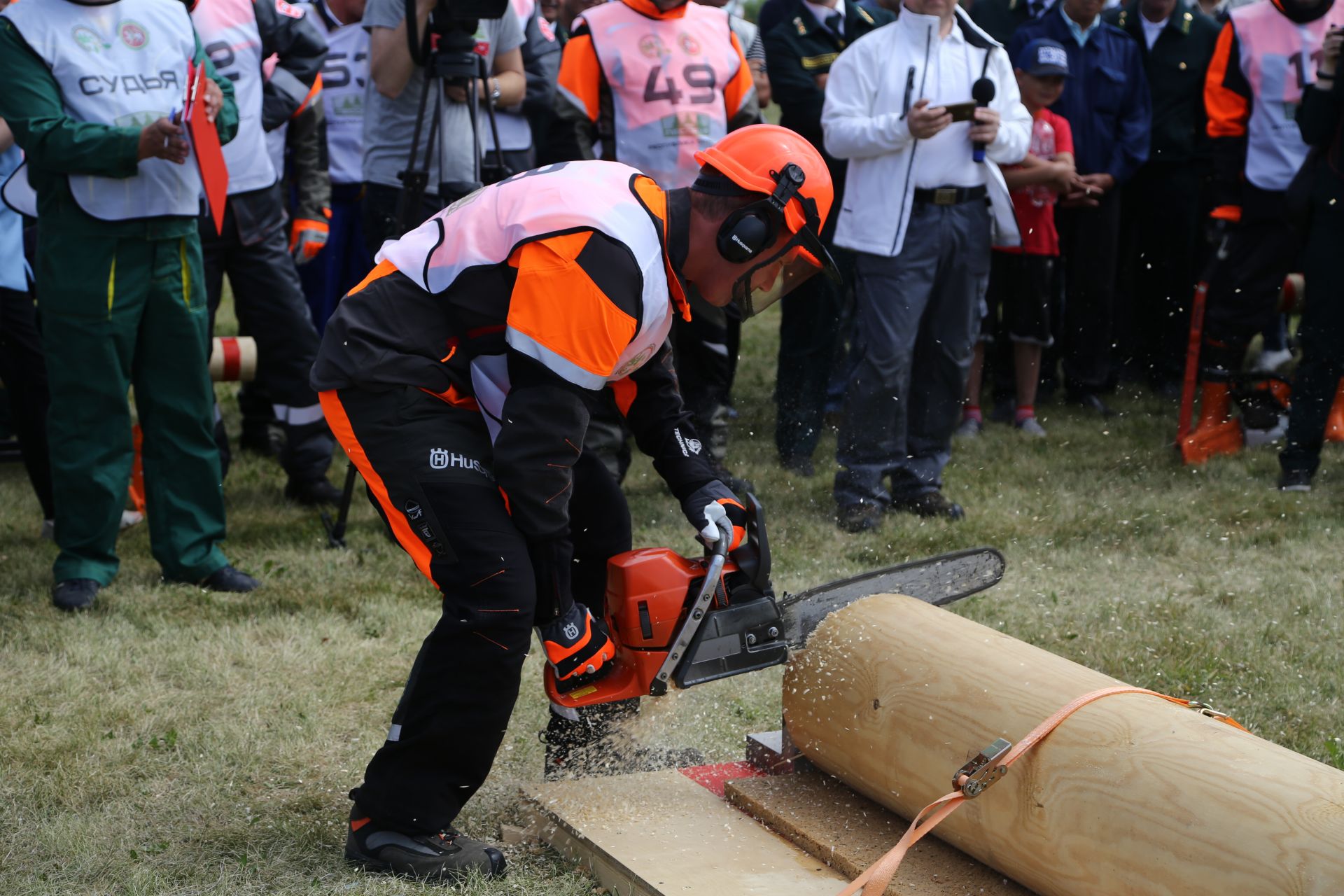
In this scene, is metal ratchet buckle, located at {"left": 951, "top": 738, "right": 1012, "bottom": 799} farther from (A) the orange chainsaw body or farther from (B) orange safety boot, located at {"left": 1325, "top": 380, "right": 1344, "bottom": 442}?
(B) orange safety boot, located at {"left": 1325, "top": 380, "right": 1344, "bottom": 442}

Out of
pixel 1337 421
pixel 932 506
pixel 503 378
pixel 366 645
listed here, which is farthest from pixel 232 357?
pixel 1337 421

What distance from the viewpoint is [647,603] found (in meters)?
2.85

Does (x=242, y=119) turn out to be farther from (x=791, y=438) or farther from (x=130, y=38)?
(x=791, y=438)

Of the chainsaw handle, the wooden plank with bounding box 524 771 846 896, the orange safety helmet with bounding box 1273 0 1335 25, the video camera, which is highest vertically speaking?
the orange safety helmet with bounding box 1273 0 1335 25

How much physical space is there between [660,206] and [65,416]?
9.08 feet

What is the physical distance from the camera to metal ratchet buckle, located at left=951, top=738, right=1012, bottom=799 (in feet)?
8.13

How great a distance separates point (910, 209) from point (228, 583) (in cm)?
305

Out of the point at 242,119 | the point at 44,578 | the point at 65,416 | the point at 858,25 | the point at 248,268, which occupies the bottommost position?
the point at 44,578

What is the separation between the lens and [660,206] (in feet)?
8.90

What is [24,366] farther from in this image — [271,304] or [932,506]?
[932,506]

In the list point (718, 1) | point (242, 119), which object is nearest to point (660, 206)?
point (242, 119)

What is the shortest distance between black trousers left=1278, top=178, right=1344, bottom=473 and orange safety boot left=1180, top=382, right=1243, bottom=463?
471 millimetres

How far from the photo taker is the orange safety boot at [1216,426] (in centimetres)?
650

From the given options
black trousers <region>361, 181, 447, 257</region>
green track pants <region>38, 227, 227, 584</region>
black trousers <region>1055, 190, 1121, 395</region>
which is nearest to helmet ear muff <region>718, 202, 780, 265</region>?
green track pants <region>38, 227, 227, 584</region>
